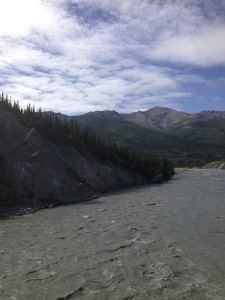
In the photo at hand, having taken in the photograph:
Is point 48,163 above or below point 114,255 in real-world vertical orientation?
above

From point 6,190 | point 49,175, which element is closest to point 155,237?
point 6,190

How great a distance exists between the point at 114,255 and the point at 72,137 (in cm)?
3833

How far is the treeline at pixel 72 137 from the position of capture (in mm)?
49500

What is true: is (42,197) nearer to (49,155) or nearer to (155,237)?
(49,155)

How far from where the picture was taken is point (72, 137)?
182 feet

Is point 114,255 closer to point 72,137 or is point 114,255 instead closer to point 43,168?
point 43,168

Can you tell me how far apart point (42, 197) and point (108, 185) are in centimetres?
1777

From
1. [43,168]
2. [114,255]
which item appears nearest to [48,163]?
[43,168]

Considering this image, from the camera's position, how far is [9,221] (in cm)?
2828

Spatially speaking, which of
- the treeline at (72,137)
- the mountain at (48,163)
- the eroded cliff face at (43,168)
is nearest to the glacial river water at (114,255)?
the mountain at (48,163)

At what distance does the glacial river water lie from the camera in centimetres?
1369

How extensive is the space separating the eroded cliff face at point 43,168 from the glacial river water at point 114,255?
7550 mm

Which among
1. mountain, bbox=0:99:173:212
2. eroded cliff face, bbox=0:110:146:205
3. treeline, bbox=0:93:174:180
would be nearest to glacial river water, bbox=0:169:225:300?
mountain, bbox=0:99:173:212

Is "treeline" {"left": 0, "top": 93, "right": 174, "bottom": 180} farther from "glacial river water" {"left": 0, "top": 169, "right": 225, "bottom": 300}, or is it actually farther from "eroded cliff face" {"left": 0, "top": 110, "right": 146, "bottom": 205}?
"glacial river water" {"left": 0, "top": 169, "right": 225, "bottom": 300}
